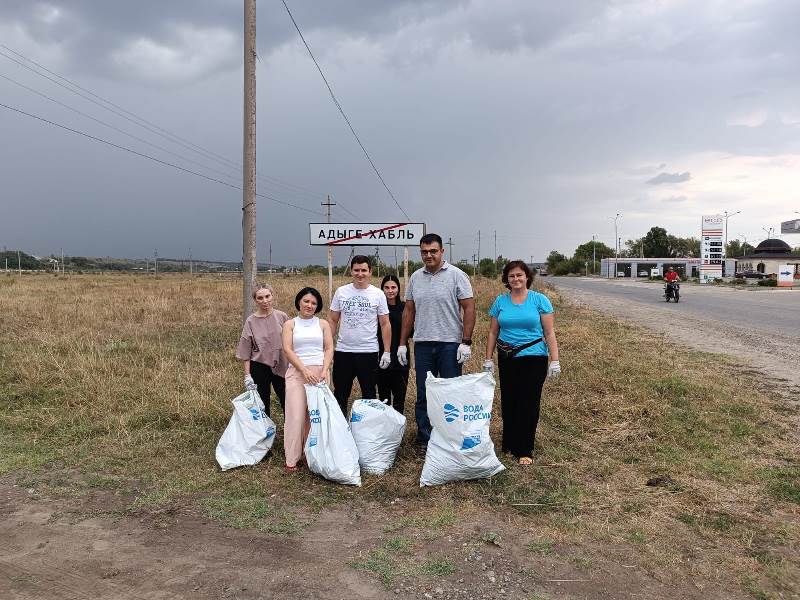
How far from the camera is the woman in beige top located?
185 inches

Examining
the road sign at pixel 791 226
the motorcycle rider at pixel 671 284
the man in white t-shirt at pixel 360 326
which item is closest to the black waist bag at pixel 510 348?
the man in white t-shirt at pixel 360 326

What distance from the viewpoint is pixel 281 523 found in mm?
3432

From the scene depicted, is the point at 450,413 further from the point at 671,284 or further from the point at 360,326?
the point at 671,284

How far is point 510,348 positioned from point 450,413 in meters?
0.77

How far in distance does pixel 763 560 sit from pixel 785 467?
1.65 m

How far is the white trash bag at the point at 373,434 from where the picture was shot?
4.20 metres

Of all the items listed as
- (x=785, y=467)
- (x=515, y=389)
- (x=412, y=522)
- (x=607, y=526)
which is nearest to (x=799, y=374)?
(x=785, y=467)

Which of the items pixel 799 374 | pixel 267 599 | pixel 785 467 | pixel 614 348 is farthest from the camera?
pixel 614 348

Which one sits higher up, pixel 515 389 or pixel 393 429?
pixel 515 389

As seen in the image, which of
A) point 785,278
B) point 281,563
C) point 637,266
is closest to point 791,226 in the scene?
point 637,266

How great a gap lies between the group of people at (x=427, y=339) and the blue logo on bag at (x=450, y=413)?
1.77 feet

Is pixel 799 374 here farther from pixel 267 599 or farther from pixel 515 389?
pixel 267 599

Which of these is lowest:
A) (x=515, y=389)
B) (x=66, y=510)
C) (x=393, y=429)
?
(x=66, y=510)

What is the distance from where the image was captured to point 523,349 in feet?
14.2
